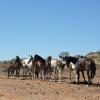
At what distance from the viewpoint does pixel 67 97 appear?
25.0 metres

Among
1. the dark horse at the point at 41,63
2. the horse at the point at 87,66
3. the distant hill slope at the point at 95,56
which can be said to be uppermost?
the distant hill slope at the point at 95,56

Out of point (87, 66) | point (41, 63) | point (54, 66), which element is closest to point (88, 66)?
point (87, 66)

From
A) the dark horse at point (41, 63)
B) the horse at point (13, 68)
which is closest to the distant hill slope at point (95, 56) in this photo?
the horse at point (13, 68)

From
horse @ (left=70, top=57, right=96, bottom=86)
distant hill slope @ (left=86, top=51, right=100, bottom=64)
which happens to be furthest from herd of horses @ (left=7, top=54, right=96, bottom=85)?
distant hill slope @ (left=86, top=51, right=100, bottom=64)

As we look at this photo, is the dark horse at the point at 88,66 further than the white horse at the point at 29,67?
No

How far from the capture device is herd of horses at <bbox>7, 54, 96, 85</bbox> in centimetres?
3409

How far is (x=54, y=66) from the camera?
39.9 meters

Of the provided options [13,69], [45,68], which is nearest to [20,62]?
[13,69]

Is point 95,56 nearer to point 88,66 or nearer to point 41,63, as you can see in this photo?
point 41,63

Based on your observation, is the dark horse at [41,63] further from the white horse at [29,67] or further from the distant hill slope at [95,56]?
the distant hill slope at [95,56]

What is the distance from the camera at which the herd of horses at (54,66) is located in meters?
34.1

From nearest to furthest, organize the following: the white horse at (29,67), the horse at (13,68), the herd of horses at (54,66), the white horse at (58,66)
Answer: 1. the herd of horses at (54,66)
2. the white horse at (58,66)
3. the white horse at (29,67)
4. the horse at (13,68)

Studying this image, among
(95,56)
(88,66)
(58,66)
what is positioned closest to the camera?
(88,66)

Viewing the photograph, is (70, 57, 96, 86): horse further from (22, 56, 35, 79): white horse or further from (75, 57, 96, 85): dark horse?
(22, 56, 35, 79): white horse
